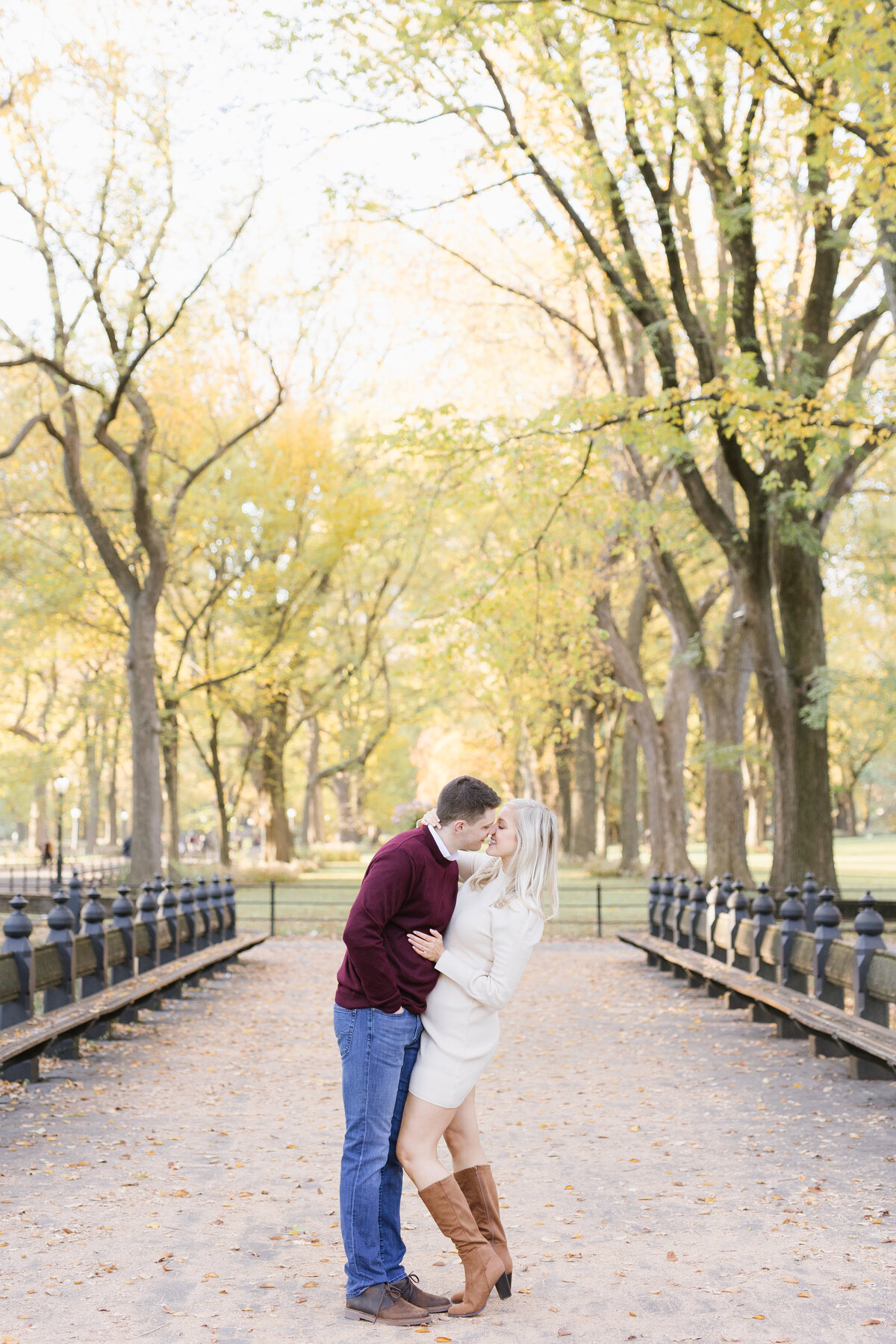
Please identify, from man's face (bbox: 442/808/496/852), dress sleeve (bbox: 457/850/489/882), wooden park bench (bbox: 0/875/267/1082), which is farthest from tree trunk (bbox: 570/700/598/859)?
man's face (bbox: 442/808/496/852)

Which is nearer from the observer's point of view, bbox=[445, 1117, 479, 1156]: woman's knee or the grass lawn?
bbox=[445, 1117, 479, 1156]: woman's knee

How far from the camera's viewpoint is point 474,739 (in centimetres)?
5141

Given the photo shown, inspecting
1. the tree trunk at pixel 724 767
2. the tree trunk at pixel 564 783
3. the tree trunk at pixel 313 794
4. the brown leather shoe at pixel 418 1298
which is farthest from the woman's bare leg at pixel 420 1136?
the tree trunk at pixel 564 783

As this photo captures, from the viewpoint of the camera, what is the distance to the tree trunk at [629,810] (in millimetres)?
36781

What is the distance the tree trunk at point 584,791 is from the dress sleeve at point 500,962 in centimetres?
3302

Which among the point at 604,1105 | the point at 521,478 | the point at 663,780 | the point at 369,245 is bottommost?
the point at 604,1105

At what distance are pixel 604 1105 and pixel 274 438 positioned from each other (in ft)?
84.7

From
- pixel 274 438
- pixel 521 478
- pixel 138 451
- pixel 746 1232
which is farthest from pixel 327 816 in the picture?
pixel 746 1232

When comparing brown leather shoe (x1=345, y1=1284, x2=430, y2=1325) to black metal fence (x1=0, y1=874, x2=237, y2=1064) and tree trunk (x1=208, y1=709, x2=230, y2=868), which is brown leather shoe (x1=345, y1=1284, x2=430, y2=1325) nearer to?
black metal fence (x1=0, y1=874, x2=237, y2=1064)

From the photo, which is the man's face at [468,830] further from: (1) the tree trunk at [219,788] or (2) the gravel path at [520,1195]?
(1) the tree trunk at [219,788]

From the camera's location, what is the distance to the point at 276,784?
37875mm

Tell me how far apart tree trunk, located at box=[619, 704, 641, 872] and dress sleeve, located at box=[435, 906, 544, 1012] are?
31.8 m

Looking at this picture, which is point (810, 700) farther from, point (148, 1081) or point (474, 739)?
point (474, 739)

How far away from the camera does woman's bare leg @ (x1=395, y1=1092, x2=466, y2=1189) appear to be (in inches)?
182
